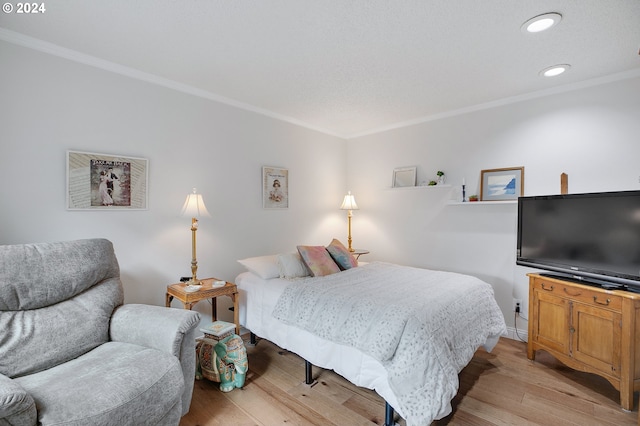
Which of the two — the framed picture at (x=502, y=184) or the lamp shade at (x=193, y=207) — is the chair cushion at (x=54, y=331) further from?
the framed picture at (x=502, y=184)

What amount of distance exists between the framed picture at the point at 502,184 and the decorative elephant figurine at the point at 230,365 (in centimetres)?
290

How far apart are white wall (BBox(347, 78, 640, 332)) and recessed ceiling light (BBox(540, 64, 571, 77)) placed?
1.46 ft

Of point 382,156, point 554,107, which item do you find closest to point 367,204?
point 382,156

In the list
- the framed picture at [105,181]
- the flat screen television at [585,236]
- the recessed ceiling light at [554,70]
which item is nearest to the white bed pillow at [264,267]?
the framed picture at [105,181]

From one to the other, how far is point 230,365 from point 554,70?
350 centimetres

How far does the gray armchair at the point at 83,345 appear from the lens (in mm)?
1257

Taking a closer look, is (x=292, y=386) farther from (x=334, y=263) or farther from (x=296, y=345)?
(x=334, y=263)

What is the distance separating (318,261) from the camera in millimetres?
2889

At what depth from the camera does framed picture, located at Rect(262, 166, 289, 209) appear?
3.46 metres

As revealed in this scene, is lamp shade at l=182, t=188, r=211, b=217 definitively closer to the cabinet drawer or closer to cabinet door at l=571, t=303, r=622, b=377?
the cabinet drawer

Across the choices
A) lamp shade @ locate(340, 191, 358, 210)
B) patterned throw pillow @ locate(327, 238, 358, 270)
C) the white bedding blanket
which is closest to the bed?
the white bedding blanket

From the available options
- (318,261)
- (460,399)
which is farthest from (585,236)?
(318,261)

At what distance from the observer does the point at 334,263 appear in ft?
9.89

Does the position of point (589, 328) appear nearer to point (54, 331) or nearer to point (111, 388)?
point (111, 388)
